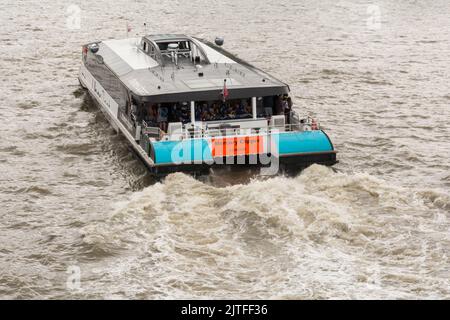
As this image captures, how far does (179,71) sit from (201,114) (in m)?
3.10

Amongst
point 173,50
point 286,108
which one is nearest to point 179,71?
point 173,50

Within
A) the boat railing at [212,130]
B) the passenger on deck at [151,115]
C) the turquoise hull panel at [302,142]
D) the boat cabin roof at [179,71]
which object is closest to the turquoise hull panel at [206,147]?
the turquoise hull panel at [302,142]

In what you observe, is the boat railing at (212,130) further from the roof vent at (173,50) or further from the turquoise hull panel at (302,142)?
the roof vent at (173,50)

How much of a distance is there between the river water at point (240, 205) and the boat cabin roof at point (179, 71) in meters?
2.91

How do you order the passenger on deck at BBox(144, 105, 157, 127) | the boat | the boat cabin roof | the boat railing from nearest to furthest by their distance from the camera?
the boat, the boat railing, the boat cabin roof, the passenger on deck at BBox(144, 105, 157, 127)

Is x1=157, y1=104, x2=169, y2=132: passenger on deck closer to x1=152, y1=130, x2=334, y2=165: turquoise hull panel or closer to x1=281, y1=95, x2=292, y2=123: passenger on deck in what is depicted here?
x1=152, y1=130, x2=334, y2=165: turquoise hull panel

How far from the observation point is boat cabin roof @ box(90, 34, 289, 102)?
31.4m

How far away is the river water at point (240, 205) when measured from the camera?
22688mm

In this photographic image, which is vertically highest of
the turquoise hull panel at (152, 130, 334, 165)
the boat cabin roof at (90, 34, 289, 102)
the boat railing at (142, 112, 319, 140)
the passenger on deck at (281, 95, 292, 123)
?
the boat cabin roof at (90, 34, 289, 102)

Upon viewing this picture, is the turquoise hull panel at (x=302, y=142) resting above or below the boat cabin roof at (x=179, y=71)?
below

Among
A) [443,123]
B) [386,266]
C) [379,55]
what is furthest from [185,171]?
[379,55]

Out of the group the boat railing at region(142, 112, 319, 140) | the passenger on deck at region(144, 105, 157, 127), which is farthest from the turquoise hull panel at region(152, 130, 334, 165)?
the passenger on deck at region(144, 105, 157, 127)

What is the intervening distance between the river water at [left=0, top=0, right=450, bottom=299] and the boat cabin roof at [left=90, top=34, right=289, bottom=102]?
2912 millimetres

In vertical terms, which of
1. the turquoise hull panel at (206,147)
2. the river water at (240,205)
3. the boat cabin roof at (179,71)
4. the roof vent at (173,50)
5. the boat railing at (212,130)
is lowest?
the river water at (240,205)
